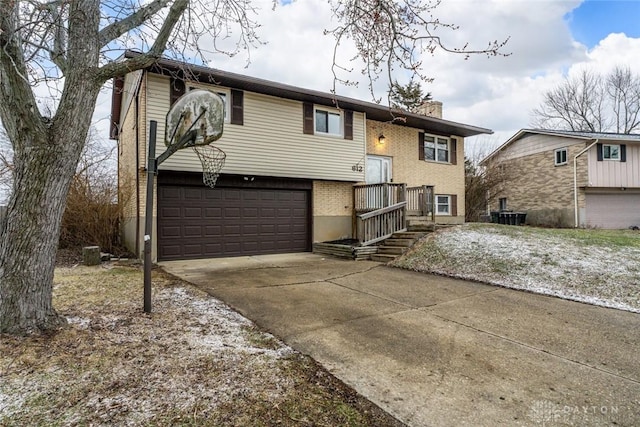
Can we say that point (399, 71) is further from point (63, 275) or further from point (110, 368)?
point (63, 275)

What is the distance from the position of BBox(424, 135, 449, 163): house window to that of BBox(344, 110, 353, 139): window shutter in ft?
14.3

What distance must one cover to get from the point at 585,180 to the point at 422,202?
11.6 m

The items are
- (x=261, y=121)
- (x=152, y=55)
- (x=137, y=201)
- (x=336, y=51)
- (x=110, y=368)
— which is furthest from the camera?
(x=261, y=121)

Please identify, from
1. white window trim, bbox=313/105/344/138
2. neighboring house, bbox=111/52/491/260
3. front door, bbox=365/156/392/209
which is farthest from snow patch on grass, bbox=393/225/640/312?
white window trim, bbox=313/105/344/138

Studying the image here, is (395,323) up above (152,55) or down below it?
below

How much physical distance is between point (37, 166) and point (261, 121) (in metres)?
7.39

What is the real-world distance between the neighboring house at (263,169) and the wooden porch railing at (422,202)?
57 millimetres

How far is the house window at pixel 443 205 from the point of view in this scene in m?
15.0

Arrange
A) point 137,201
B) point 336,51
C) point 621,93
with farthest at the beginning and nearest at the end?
point 621,93, point 137,201, point 336,51

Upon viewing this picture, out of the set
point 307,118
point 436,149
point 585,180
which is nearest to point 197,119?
point 307,118

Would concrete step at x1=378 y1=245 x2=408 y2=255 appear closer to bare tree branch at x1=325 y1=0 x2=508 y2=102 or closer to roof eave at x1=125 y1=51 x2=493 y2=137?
roof eave at x1=125 y1=51 x2=493 y2=137

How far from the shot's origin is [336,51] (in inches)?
200

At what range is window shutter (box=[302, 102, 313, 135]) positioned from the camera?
11000 millimetres

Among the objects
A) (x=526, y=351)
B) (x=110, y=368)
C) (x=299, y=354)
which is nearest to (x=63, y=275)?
(x=110, y=368)
